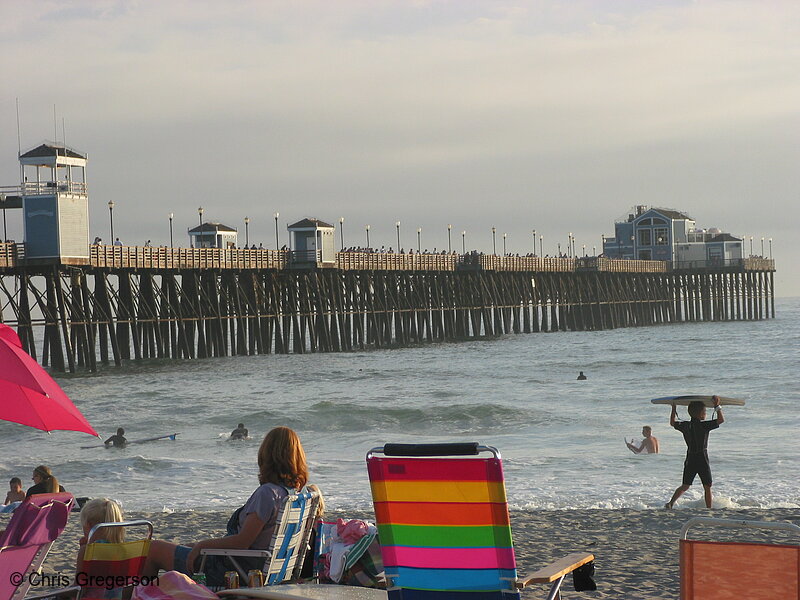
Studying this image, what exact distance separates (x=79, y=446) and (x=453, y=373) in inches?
701

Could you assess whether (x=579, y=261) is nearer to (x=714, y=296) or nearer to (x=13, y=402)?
(x=714, y=296)

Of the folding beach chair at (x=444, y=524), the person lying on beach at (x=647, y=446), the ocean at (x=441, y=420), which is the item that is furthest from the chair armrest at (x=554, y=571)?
the person lying on beach at (x=647, y=446)

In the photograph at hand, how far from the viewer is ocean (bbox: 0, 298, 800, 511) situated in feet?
37.1

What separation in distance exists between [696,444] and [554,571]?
4756mm

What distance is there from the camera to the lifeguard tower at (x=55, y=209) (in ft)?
97.6

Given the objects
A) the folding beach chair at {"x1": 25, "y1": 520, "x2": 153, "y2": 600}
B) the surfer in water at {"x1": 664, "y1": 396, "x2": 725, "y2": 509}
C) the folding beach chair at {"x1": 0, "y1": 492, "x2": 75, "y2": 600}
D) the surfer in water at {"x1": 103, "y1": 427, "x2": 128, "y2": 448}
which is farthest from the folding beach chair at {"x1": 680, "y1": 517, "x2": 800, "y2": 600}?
the surfer in water at {"x1": 103, "y1": 427, "x2": 128, "y2": 448}

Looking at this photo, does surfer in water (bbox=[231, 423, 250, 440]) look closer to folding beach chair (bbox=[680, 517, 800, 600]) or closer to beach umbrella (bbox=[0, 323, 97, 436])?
beach umbrella (bbox=[0, 323, 97, 436])

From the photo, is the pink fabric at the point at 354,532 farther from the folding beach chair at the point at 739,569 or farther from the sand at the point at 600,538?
the folding beach chair at the point at 739,569

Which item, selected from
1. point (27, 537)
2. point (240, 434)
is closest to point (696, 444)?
point (27, 537)

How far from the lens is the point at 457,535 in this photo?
12.4 feet

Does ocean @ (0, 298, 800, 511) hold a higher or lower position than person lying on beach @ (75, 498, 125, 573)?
lower

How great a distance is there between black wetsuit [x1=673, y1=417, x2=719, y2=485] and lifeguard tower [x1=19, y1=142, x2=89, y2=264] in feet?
78.0

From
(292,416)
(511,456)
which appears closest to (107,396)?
(292,416)

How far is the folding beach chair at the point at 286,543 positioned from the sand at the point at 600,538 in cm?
156
